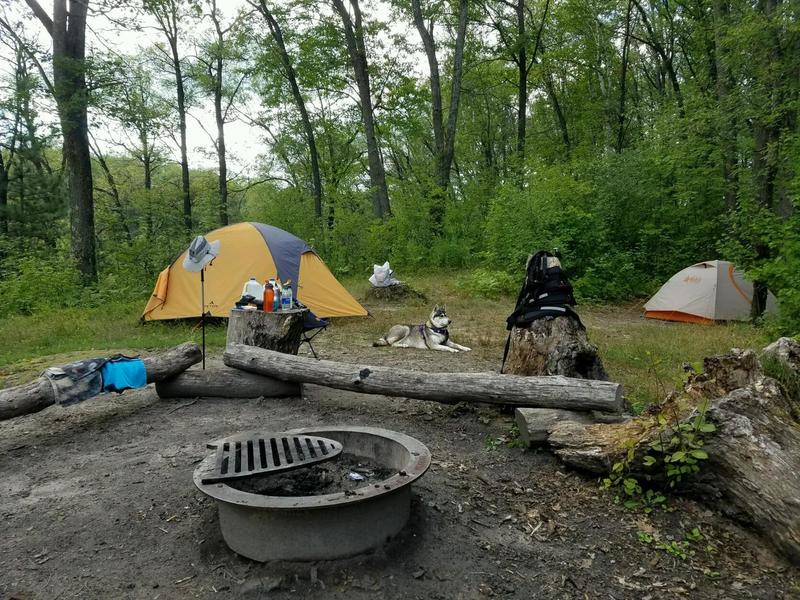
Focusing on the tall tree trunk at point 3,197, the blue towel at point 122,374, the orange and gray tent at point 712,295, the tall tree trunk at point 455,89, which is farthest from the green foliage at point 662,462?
the tall tree trunk at point 3,197

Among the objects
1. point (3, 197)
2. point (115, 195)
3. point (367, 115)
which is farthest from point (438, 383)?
point (115, 195)

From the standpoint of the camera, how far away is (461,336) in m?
8.31

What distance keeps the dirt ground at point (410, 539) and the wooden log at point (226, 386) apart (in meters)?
0.94

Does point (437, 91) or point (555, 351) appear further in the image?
point (437, 91)

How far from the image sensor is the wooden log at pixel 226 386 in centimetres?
516

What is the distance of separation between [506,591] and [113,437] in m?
3.46

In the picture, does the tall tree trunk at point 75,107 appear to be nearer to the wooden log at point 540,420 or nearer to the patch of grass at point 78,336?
the patch of grass at point 78,336

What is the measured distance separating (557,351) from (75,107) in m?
12.2

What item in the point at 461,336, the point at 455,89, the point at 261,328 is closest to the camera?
the point at 261,328

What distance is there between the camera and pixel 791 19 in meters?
Answer: 9.12

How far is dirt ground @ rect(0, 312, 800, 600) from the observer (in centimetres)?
232

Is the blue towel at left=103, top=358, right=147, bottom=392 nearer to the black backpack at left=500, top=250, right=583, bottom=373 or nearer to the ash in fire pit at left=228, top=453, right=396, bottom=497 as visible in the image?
the ash in fire pit at left=228, top=453, right=396, bottom=497

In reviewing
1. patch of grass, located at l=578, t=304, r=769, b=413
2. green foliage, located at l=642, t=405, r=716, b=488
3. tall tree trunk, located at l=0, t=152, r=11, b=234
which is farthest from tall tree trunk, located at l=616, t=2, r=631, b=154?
tall tree trunk, located at l=0, t=152, r=11, b=234

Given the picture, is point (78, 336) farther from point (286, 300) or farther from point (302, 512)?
point (302, 512)
